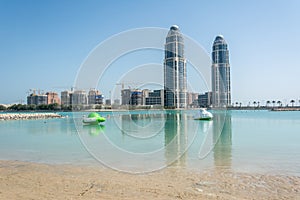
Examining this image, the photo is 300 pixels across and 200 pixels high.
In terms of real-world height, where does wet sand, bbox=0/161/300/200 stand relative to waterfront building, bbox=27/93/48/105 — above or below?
below

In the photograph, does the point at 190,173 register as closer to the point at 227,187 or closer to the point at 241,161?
the point at 227,187

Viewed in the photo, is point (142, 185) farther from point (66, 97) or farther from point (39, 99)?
point (39, 99)

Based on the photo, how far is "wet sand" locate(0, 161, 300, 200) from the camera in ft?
19.1

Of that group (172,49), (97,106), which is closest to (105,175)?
(172,49)

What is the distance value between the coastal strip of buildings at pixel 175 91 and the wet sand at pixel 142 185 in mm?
13533

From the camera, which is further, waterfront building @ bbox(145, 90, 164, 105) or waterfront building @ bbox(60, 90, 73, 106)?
waterfront building @ bbox(60, 90, 73, 106)

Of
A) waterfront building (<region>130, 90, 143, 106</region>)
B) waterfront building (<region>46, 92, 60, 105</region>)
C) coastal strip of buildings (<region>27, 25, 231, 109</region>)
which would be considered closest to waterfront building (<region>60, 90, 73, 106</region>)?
Result: coastal strip of buildings (<region>27, 25, 231, 109</region>)

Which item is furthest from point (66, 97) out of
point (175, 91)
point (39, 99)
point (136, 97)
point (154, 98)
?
point (175, 91)

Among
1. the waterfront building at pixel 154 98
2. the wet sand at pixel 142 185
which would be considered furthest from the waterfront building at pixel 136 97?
the wet sand at pixel 142 185

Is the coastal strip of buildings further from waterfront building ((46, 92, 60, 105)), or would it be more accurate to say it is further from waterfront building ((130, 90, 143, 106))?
waterfront building ((46, 92, 60, 105))

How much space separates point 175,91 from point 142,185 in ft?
92.2

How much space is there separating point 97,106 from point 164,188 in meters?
101

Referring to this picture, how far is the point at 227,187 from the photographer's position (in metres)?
6.49

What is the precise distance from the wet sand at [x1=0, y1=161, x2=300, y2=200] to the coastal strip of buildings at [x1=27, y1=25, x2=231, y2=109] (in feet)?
44.4
